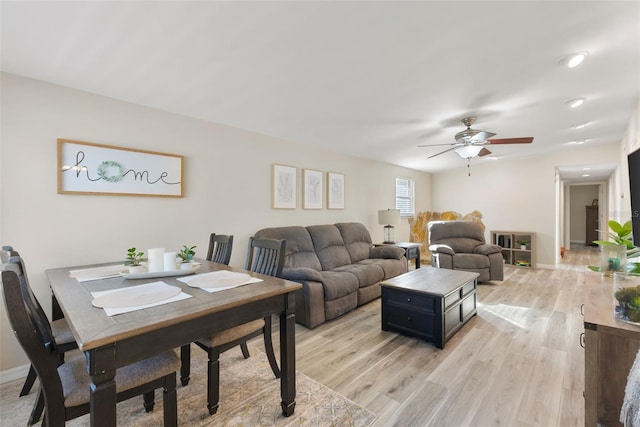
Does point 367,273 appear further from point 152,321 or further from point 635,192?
point 152,321

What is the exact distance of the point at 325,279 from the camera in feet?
10.3

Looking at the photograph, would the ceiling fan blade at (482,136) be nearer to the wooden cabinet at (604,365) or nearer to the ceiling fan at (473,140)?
the ceiling fan at (473,140)

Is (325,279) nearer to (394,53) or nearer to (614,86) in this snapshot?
(394,53)

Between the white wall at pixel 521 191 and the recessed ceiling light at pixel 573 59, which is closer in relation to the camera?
the recessed ceiling light at pixel 573 59

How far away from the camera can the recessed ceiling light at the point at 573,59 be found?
2010 mm

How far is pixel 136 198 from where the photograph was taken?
2652 millimetres

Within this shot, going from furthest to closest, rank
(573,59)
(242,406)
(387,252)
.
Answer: (387,252)
(573,59)
(242,406)

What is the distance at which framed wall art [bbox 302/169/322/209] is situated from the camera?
427 centimetres

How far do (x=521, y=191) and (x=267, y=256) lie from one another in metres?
6.31

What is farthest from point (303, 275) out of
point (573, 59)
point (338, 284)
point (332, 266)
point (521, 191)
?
point (521, 191)

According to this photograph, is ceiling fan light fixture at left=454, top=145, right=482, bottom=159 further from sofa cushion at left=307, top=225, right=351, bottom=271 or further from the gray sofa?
sofa cushion at left=307, top=225, right=351, bottom=271

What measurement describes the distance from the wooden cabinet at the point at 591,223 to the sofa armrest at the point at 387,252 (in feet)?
29.2

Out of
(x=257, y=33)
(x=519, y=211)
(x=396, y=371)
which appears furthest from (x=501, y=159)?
(x=257, y=33)

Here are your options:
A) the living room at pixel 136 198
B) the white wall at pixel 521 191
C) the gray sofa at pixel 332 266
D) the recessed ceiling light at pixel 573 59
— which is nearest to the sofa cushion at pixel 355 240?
the gray sofa at pixel 332 266
